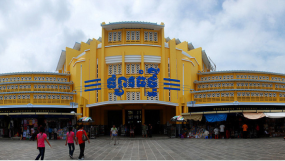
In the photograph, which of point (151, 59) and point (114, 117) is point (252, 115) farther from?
point (114, 117)

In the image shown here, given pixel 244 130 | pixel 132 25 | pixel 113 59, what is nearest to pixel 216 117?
pixel 244 130

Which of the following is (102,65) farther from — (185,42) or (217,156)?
(217,156)

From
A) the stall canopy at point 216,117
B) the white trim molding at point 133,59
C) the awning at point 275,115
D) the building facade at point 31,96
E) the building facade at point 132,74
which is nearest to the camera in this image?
the awning at point 275,115

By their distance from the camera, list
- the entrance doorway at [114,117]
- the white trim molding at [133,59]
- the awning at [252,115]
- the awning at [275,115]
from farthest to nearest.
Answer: the entrance doorway at [114,117]
the white trim molding at [133,59]
the awning at [275,115]
the awning at [252,115]

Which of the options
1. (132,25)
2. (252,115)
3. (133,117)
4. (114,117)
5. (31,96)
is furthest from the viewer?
(114,117)

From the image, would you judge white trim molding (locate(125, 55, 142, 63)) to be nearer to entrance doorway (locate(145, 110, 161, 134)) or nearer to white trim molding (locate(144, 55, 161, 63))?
white trim molding (locate(144, 55, 161, 63))

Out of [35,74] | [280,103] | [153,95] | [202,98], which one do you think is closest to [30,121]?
[35,74]

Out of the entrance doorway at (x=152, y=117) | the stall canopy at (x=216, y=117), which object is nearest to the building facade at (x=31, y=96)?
the entrance doorway at (x=152, y=117)

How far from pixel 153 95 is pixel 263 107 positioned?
1257 centimetres

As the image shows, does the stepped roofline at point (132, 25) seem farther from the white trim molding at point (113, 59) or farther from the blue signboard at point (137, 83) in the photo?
the blue signboard at point (137, 83)

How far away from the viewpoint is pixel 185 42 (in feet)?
133

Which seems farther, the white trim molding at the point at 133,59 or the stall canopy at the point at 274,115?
the white trim molding at the point at 133,59

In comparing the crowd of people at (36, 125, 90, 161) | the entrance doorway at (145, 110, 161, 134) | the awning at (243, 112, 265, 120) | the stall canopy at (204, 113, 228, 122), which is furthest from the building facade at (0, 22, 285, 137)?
the crowd of people at (36, 125, 90, 161)

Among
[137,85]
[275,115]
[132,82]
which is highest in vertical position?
[132,82]
